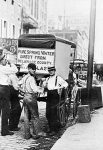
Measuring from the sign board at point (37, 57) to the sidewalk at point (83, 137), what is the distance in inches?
74.6

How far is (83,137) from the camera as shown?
31.1ft

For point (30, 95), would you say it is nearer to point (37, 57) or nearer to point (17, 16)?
point (37, 57)

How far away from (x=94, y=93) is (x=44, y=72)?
4431 millimetres

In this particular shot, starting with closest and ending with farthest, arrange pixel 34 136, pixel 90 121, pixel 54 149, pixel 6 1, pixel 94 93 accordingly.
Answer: pixel 54 149 < pixel 34 136 < pixel 90 121 < pixel 94 93 < pixel 6 1

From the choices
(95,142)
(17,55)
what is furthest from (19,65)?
(95,142)

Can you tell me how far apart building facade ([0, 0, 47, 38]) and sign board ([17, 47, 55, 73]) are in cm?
1961

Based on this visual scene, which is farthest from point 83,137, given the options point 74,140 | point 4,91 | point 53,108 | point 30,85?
point 4,91

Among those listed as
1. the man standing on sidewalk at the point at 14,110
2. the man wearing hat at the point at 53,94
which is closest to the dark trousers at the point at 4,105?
the man standing on sidewalk at the point at 14,110

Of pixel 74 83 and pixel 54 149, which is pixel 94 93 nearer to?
pixel 74 83

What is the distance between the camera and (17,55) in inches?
467

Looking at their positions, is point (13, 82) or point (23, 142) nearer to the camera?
point (23, 142)

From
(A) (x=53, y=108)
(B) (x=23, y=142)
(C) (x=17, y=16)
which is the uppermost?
(C) (x=17, y=16)

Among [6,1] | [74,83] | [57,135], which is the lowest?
[57,135]

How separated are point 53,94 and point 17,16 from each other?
28.2 meters
